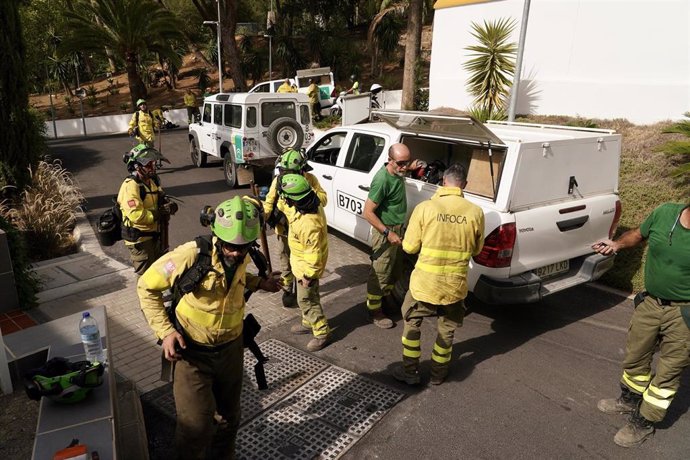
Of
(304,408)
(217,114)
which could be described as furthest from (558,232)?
(217,114)

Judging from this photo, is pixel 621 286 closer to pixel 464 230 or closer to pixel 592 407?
pixel 592 407

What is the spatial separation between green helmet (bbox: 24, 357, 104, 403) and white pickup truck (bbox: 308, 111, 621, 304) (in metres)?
3.26

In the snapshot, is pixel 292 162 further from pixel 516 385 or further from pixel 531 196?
pixel 516 385

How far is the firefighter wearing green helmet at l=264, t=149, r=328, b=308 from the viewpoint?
4859mm

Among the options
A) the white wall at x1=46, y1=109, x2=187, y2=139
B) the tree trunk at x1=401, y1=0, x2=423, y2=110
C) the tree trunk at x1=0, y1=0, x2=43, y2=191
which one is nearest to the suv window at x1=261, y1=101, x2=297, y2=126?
the tree trunk at x1=0, y1=0, x2=43, y2=191

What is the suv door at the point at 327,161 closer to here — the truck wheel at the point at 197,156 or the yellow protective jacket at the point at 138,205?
the yellow protective jacket at the point at 138,205

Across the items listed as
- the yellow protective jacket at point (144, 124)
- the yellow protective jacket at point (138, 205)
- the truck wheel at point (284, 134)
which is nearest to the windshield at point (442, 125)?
the yellow protective jacket at point (138, 205)

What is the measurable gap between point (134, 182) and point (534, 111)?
11694mm

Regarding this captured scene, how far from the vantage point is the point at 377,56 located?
32.9 m

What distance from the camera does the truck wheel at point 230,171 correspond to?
35.4 ft

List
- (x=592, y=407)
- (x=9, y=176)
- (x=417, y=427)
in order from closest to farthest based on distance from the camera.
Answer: (x=417, y=427) < (x=592, y=407) < (x=9, y=176)

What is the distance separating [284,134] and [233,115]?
1.45 metres

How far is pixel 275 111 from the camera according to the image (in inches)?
411

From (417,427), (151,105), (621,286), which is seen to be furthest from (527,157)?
(151,105)
